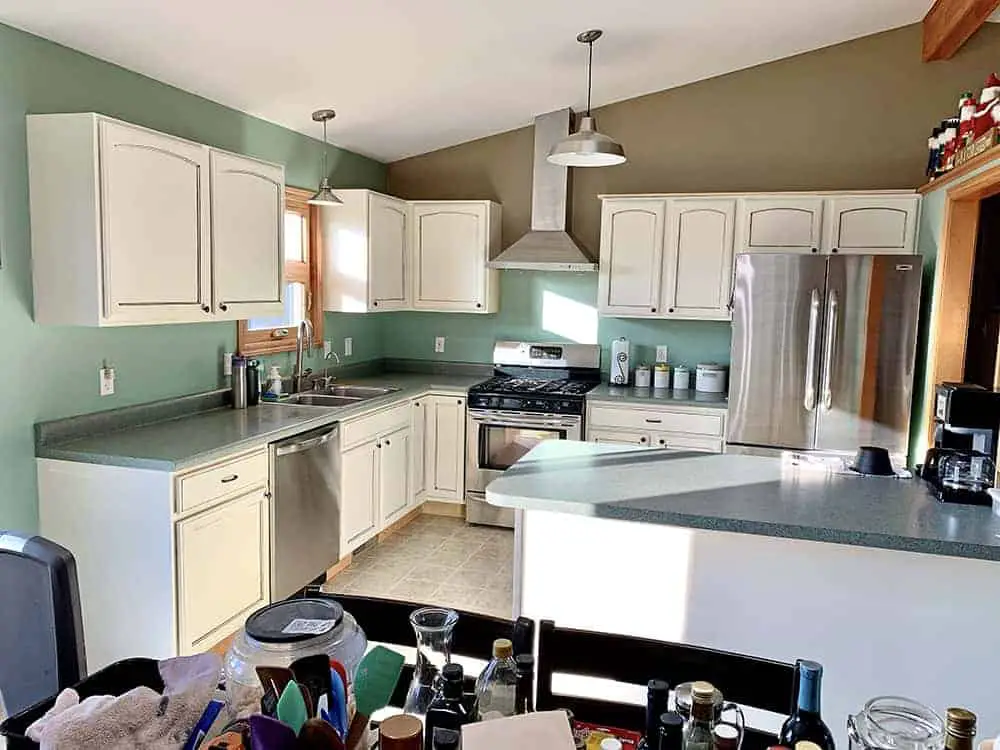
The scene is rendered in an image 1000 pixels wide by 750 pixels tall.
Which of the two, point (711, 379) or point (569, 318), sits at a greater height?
point (569, 318)

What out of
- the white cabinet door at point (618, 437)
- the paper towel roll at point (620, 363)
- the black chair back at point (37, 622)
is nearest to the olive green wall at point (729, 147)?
the paper towel roll at point (620, 363)

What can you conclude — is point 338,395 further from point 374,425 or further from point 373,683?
point 373,683

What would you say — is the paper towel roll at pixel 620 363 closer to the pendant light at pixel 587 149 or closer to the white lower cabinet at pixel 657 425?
the white lower cabinet at pixel 657 425

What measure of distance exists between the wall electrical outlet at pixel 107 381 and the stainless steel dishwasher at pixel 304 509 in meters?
0.69

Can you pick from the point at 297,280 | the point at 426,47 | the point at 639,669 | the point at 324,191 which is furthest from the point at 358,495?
the point at 639,669

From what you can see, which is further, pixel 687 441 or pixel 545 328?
pixel 545 328

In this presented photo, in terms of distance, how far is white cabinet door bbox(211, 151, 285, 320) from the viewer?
10.7 ft

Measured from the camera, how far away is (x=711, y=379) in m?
4.77

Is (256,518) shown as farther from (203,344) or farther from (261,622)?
(261,622)

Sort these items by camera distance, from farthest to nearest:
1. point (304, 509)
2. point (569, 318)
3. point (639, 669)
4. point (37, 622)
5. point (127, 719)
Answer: point (569, 318), point (304, 509), point (37, 622), point (639, 669), point (127, 719)

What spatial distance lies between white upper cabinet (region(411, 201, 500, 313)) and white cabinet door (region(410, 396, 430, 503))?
735 millimetres

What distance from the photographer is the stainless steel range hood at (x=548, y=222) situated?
486 cm

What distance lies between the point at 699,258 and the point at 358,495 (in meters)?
2.42

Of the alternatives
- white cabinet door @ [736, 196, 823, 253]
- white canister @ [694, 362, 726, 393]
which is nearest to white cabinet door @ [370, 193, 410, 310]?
white canister @ [694, 362, 726, 393]
